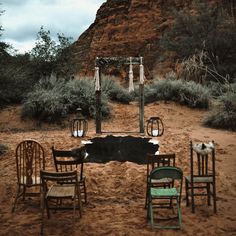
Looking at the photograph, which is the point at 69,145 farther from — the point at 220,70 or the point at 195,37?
the point at 195,37

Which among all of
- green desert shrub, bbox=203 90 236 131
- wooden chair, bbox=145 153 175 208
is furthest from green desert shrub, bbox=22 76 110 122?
wooden chair, bbox=145 153 175 208

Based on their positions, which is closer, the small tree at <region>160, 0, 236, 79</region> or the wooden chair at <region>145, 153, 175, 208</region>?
the wooden chair at <region>145, 153, 175, 208</region>

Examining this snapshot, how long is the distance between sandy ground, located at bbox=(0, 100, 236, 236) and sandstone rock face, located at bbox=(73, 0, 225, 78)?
1873cm

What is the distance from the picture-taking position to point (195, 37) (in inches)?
857

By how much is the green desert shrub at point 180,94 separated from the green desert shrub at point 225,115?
98.9 inches

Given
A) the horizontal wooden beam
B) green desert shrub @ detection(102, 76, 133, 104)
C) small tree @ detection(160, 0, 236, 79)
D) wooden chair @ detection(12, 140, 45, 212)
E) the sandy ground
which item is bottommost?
the sandy ground

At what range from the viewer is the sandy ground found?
4668mm

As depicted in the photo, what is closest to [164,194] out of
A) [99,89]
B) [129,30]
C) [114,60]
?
[99,89]

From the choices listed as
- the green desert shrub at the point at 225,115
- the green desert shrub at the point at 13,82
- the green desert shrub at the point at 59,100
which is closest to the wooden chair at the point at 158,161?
the green desert shrub at the point at 225,115

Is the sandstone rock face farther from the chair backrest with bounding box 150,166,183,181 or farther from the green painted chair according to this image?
the chair backrest with bounding box 150,166,183,181

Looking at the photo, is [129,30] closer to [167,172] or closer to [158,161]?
[158,161]

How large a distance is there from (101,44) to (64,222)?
2803 centimetres

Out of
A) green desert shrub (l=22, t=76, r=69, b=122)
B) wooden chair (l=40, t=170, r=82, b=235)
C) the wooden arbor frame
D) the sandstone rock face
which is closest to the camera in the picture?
wooden chair (l=40, t=170, r=82, b=235)

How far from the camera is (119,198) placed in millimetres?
5891
